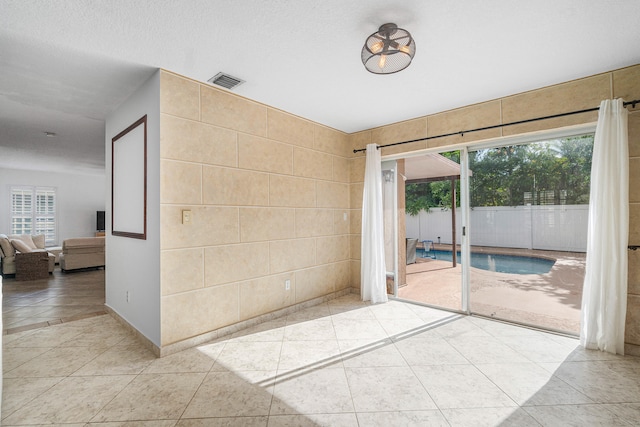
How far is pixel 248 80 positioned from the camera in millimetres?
2869

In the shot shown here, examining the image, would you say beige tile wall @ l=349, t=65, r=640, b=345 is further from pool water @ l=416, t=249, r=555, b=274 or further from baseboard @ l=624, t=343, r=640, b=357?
pool water @ l=416, t=249, r=555, b=274

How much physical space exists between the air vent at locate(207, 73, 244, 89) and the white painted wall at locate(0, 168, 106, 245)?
9.22m

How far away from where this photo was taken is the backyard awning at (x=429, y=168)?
14.8 feet

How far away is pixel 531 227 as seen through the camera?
3.29 m

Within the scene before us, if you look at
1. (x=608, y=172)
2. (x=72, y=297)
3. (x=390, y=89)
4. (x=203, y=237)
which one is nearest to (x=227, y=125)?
(x=203, y=237)

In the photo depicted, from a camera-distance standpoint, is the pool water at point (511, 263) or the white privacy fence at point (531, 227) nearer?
the white privacy fence at point (531, 227)

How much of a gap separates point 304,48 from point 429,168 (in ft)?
11.9

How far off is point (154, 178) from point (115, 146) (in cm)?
129

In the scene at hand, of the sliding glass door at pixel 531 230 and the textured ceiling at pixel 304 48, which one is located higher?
the textured ceiling at pixel 304 48

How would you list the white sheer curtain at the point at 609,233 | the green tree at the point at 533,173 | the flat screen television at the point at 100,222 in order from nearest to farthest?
the white sheer curtain at the point at 609,233 < the green tree at the point at 533,173 < the flat screen television at the point at 100,222

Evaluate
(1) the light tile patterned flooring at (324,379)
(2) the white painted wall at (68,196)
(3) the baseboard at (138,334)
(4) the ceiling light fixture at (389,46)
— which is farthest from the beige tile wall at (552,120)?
(2) the white painted wall at (68,196)

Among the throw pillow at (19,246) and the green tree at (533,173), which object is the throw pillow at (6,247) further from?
the green tree at (533,173)

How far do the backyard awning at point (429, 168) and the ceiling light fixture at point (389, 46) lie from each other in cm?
242

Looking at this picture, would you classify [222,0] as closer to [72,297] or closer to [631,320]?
[631,320]
